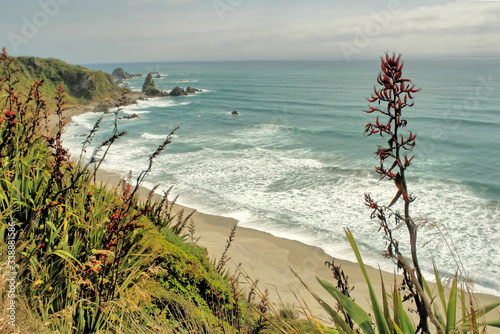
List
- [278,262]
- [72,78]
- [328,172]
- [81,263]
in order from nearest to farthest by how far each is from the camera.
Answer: [81,263]
[278,262]
[328,172]
[72,78]

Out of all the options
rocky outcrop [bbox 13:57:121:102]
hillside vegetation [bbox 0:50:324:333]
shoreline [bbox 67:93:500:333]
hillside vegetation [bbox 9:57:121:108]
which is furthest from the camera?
rocky outcrop [bbox 13:57:121:102]

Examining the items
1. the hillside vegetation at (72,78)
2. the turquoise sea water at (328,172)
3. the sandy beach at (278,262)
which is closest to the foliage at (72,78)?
the hillside vegetation at (72,78)

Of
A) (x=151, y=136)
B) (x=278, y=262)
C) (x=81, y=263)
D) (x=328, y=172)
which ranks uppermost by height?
(x=81, y=263)

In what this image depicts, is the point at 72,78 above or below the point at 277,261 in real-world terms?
above

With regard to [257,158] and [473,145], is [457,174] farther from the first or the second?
[257,158]

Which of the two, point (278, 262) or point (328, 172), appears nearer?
point (278, 262)

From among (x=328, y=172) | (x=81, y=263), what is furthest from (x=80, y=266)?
(x=328, y=172)

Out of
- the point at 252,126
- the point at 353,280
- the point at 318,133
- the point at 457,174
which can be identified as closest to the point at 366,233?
the point at 353,280

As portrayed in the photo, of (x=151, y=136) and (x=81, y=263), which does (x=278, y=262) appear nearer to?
(x=81, y=263)

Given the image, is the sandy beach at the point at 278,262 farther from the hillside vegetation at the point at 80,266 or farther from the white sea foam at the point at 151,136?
the white sea foam at the point at 151,136

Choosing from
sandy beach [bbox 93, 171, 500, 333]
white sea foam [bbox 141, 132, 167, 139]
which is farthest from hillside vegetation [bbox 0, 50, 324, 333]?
white sea foam [bbox 141, 132, 167, 139]

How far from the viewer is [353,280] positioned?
9.34 m

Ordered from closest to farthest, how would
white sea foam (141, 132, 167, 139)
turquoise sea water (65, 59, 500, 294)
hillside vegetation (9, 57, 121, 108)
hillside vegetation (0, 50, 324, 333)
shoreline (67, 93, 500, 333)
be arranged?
1. hillside vegetation (0, 50, 324, 333)
2. shoreline (67, 93, 500, 333)
3. turquoise sea water (65, 59, 500, 294)
4. white sea foam (141, 132, 167, 139)
5. hillside vegetation (9, 57, 121, 108)

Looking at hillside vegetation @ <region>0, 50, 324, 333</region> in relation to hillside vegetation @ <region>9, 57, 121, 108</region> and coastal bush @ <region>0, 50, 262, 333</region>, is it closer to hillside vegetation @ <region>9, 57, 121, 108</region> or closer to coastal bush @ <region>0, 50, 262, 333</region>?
coastal bush @ <region>0, 50, 262, 333</region>
